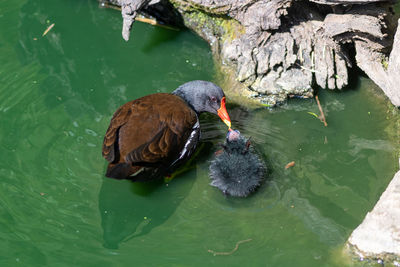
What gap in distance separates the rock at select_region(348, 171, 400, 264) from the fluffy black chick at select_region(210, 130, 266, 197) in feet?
3.05

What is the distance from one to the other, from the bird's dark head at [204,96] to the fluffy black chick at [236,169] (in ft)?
2.05

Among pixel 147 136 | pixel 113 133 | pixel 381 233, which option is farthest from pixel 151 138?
pixel 381 233

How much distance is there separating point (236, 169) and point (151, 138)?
77cm

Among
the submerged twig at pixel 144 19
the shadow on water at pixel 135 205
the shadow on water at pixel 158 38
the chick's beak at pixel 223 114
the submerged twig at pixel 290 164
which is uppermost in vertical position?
the submerged twig at pixel 144 19

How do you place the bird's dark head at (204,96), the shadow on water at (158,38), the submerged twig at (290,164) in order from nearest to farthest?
the submerged twig at (290,164) < the bird's dark head at (204,96) < the shadow on water at (158,38)

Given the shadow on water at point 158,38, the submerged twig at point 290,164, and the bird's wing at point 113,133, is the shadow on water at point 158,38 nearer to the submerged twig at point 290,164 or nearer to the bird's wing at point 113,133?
the bird's wing at point 113,133

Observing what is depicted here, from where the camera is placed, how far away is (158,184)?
14.4 feet

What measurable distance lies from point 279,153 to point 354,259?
125 centimetres

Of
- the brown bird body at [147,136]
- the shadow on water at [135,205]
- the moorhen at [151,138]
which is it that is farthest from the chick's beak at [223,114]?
the shadow on water at [135,205]

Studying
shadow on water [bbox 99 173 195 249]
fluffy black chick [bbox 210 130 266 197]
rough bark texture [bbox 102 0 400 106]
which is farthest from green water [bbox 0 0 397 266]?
rough bark texture [bbox 102 0 400 106]

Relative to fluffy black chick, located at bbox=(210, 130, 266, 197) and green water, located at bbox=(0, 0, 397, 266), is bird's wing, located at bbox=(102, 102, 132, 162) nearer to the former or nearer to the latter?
green water, located at bbox=(0, 0, 397, 266)

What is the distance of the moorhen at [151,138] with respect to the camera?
3.96 m

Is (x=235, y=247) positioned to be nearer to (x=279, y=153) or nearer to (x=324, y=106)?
(x=279, y=153)

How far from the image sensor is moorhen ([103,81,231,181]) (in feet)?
13.0
